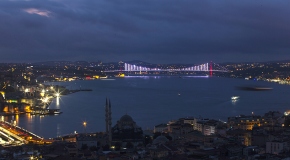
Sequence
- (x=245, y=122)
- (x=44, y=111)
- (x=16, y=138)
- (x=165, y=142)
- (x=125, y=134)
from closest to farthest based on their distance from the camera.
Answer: (x=165, y=142) < (x=125, y=134) < (x=16, y=138) < (x=245, y=122) < (x=44, y=111)

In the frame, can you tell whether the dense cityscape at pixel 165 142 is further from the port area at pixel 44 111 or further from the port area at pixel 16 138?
the port area at pixel 44 111

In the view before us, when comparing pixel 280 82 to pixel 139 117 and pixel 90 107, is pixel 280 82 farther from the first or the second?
pixel 139 117

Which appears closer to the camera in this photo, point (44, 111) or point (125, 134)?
point (125, 134)

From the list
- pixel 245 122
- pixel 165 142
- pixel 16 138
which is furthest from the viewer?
pixel 245 122

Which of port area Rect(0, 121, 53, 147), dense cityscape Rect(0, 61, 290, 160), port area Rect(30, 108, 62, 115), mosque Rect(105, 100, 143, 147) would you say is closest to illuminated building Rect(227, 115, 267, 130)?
dense cityscape Rect(0, 61, 290, 160)

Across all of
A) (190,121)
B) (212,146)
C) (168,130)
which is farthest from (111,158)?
(190,121)

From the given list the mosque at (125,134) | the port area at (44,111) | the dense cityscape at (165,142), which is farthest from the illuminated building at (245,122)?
the port area at (44,111)

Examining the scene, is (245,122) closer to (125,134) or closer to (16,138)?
(125,134)

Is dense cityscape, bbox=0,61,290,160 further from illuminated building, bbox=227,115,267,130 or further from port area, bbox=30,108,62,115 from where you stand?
port area, bbox=30,108,62,115

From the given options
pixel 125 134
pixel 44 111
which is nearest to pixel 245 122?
pixel 125 134

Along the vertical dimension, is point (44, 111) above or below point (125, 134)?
below

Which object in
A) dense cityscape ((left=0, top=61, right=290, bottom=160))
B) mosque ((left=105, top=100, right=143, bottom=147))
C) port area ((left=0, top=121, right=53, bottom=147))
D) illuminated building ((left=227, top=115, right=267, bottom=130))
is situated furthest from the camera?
illuminated building ((left=227, top=115, right=267, bottom=130))

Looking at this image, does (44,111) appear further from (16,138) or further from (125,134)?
(125,134)
